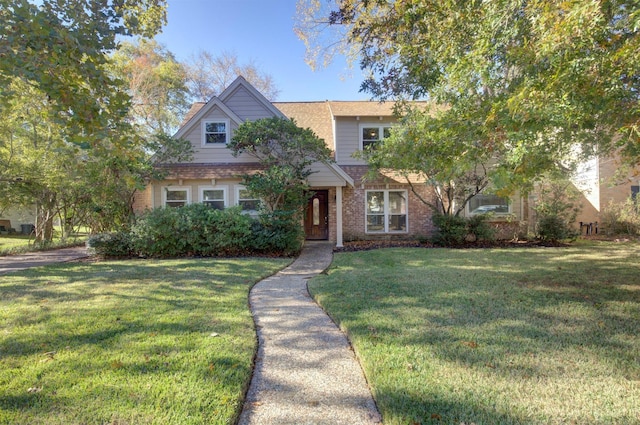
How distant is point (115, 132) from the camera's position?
3.11 meters

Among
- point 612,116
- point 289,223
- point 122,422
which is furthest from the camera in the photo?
point 289,223

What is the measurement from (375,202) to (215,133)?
7.07m

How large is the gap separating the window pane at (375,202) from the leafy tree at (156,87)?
15.5 m

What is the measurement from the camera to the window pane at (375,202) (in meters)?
14.3

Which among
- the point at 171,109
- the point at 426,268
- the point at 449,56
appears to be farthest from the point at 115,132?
the point at 171,109

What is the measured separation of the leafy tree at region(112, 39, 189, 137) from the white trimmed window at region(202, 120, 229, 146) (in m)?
11.1

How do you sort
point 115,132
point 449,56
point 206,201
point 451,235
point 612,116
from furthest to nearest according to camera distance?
point 206,201, point 451,235, point 449,56, point 612,116, point 115,132

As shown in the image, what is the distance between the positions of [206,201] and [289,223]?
4340 mm

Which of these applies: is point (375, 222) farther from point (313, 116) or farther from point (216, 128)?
point (216, 128)

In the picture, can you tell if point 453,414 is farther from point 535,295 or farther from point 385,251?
point 385,251

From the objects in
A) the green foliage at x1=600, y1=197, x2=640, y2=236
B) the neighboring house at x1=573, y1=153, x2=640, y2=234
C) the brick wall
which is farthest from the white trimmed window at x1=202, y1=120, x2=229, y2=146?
the green foliage at x1=600, y1=197, x2=640, y2=236

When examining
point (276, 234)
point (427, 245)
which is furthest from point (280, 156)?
point (427, 245)

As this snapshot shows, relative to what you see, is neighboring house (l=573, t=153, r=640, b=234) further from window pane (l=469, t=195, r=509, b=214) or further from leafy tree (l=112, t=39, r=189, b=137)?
leafy tree (l=112, t=39, r=189, b=137)

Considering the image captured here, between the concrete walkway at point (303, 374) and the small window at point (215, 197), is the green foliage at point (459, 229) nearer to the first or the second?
the small window at point (215, 197)
